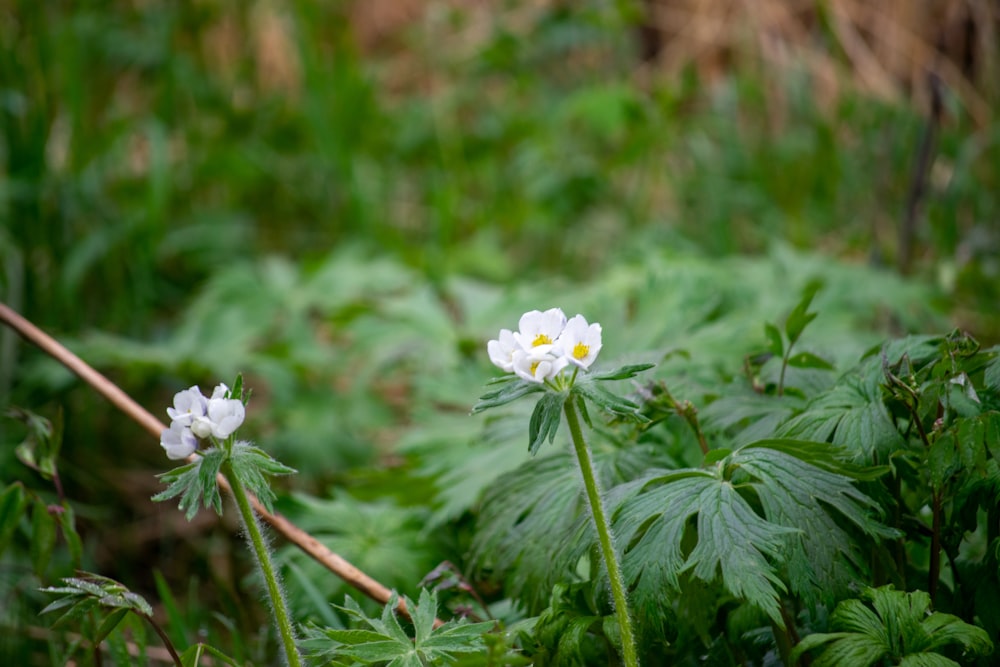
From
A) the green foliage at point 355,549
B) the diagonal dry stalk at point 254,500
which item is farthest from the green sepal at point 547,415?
the green foliage at point 355,549

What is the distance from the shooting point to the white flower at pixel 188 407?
80 cm

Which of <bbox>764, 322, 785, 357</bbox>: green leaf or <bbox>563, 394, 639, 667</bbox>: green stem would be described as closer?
<bbox>563, 394, 639, 667</bbox>: green stem

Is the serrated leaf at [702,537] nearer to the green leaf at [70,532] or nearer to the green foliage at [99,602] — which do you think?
the green foliage at [99,602]

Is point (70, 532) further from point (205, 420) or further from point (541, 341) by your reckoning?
point (541, 341)

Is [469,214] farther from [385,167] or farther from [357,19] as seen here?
[357,19]

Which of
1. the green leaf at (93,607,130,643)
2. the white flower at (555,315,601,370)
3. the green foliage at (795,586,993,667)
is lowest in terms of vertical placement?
the green foliage at (795,586,993,667)

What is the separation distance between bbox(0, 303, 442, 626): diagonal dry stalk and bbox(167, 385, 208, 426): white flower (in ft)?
0.75

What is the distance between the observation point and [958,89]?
3648mm

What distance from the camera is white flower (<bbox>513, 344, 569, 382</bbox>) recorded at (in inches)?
30.3

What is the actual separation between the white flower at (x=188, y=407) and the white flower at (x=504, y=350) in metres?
0.27

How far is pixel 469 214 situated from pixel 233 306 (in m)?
1.42

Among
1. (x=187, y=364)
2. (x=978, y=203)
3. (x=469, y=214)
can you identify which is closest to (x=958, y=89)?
(x=978, y=203)

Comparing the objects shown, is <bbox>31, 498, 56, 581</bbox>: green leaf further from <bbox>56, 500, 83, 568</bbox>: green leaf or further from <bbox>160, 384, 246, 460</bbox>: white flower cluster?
<bbox>160, 384, 246, 460</bbox>: white flower cluster

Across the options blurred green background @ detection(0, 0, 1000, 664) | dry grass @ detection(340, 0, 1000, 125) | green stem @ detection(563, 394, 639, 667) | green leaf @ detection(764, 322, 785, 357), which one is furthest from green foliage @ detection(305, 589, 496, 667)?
dry grass @ detection(340, 0, 1000, 125)
